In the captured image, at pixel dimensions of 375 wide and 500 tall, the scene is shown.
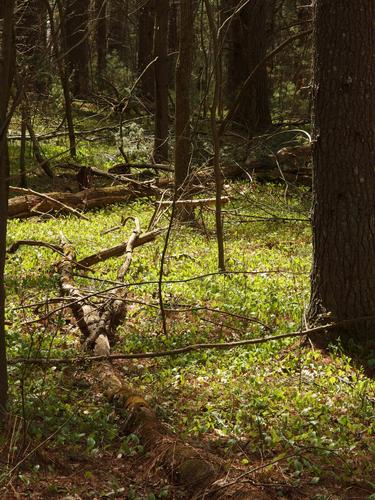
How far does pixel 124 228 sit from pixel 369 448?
843 cm

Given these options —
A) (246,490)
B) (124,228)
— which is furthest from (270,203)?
(246,490)

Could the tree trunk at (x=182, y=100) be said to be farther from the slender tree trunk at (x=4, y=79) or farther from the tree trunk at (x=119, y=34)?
the tree trunk at (x=119, y=34)

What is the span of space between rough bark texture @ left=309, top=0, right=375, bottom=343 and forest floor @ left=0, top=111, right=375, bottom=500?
54 centimetres

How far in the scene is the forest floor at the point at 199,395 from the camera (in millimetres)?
4891

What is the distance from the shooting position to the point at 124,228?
13.3 meters

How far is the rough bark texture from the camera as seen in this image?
7.07 metres

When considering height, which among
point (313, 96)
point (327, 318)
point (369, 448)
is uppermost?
point (313, 96)

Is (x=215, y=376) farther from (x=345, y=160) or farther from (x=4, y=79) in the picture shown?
(x=4, y=79)

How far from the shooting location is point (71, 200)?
1495 cm

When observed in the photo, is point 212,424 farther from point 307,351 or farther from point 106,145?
point 106,145

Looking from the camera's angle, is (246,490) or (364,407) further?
(364,407)

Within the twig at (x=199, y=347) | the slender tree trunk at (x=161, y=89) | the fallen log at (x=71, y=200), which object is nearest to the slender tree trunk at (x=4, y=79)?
the twig at (x=199, y=347)

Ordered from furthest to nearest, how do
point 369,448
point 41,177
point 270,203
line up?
point 41,177
point 270,203
point 369,448

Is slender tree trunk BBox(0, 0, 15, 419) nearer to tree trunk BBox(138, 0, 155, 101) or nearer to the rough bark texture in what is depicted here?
the rough bark texture
